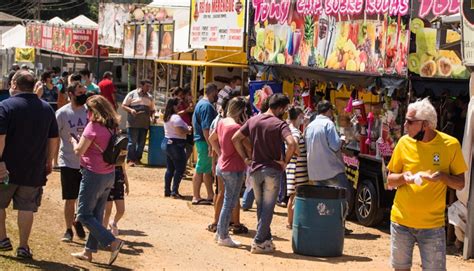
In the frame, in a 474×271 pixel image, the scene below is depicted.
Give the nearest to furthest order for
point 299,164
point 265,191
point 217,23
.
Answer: point 265,191 → point 299,164 → point 217,23

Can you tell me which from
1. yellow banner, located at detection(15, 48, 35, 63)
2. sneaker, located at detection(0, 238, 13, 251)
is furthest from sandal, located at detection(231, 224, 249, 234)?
yellow banner, located at detection(15, 48, 35, 63)

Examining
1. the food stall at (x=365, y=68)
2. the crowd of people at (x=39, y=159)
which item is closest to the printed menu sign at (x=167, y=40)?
the food stall at (x=365, y=68)

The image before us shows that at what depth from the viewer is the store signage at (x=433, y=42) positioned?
1148cm

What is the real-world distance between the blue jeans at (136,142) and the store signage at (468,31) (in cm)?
995

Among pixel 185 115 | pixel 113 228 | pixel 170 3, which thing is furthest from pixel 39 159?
pixel 170 3

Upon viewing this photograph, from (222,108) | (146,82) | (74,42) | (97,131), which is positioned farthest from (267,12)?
(74,42)

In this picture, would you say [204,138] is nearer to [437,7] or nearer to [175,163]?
[175,163]

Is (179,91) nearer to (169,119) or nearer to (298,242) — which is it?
(169,119)

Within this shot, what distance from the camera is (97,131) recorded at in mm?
9406

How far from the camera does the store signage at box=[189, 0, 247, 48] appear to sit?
1839 centimetres

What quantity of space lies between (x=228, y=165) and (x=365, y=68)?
297 centimetres

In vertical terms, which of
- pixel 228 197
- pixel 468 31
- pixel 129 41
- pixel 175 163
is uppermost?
pixel 468 31

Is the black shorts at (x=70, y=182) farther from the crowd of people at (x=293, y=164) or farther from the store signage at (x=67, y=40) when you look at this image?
the store signage at (x=67, y=40)

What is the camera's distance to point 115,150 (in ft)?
30.9
